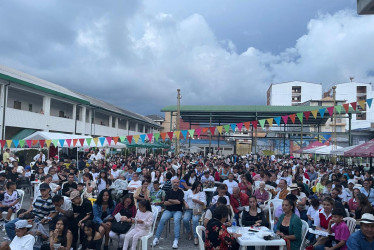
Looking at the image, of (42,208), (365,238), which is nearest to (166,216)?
(42,208)

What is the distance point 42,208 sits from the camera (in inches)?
219

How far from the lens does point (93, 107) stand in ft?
97.6

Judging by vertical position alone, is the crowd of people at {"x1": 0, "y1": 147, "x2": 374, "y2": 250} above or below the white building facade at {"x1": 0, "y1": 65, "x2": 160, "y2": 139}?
below


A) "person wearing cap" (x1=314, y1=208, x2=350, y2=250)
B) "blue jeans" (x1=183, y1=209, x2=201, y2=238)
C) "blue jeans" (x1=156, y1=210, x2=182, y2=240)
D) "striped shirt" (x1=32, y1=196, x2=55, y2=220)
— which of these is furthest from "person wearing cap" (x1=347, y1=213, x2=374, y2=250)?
"striped shirt" (x1=32, y1=196, x2=55, y2=220)

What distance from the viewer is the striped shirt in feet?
18.2

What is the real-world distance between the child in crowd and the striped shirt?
4.41 ft

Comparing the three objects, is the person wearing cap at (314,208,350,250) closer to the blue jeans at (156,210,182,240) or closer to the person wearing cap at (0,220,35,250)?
the blue jeans at (156,210,182,240)

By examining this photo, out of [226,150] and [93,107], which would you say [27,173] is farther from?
[226,150]

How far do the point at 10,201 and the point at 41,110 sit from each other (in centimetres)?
1935

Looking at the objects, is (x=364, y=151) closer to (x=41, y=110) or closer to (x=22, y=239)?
(x=22, y=239)

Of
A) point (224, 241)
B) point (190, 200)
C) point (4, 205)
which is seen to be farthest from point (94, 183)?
point (224, 241)

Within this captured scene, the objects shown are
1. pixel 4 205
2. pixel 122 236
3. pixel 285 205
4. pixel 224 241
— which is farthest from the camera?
pixel 4 205

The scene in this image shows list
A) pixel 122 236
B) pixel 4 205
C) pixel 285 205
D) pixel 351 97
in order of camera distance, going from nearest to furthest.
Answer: pixel 285 205, pixel 122 236, pixel 4 205, pixel 351 97

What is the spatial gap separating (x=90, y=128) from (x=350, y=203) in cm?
2690
